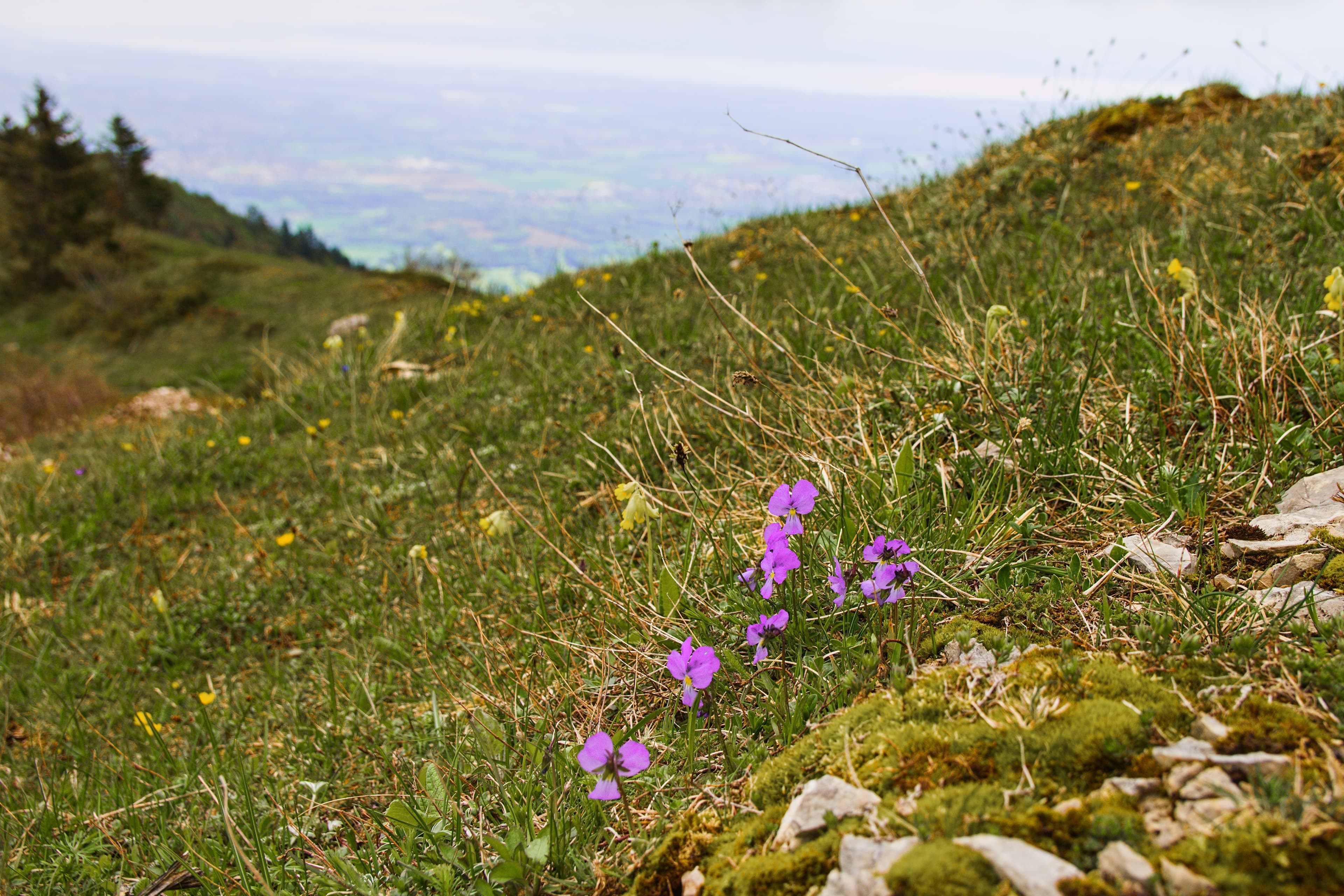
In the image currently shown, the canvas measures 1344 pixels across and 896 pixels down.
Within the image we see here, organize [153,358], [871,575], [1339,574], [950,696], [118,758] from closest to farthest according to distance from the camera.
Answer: [950,696] < [1339,574] < [871,575] < [118,758] < [153,358]

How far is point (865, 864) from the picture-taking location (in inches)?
40.7

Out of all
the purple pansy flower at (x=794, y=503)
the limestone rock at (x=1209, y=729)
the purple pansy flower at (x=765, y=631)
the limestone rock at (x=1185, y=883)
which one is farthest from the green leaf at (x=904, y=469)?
the limestone rock at (x=1185, y=883)

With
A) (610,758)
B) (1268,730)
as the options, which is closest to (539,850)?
(610,758)

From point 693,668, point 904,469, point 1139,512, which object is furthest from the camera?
point 904,469

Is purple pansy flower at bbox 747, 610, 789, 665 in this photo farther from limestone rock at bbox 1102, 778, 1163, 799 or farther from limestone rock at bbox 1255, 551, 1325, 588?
limestone rock at bbox 1255, 551, 1325, 588

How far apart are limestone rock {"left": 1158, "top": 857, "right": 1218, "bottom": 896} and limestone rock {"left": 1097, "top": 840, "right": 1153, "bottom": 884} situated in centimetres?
2

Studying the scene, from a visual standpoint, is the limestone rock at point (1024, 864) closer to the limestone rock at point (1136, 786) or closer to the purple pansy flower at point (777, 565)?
the limestone rock at point (1136, 786)

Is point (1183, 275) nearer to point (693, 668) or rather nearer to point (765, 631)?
point (765, 631)

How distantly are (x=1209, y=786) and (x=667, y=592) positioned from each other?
1.26 meters

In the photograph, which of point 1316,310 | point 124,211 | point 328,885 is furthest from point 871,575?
point 124,211

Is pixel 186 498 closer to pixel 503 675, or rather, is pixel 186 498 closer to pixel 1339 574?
pixel 503 675

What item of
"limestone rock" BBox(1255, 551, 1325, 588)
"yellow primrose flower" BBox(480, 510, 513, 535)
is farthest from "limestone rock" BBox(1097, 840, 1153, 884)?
"yellow primrose flower" BBox(480, 510, 513, 535)

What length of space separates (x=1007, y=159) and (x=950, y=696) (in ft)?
20.9

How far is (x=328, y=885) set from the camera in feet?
5.12
